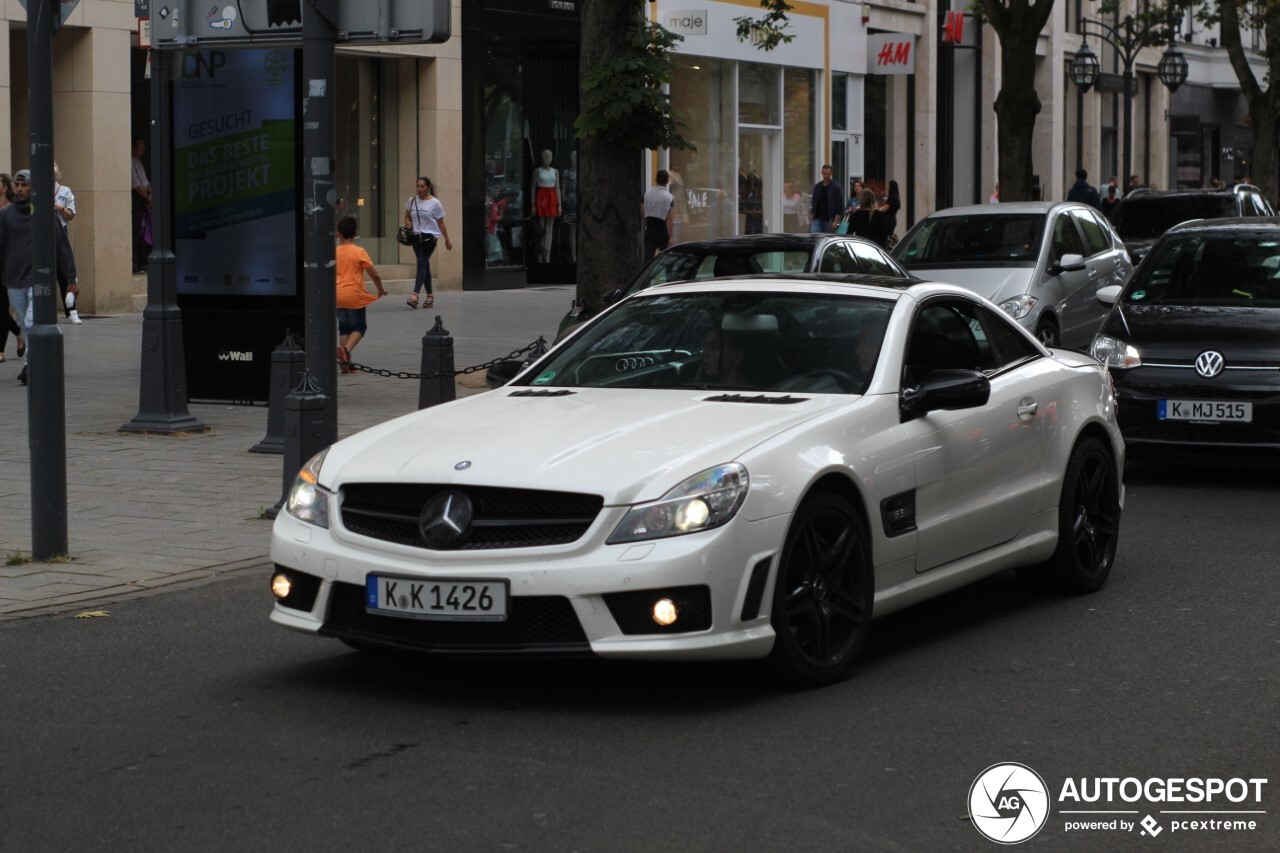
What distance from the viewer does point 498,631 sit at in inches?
244

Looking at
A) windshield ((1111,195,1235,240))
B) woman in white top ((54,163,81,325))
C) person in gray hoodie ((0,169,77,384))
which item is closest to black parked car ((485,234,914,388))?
person in gray hoodie ((0,169,77,384))

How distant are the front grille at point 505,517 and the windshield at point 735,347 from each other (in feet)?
4.25

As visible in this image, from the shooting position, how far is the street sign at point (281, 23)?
11.0 m

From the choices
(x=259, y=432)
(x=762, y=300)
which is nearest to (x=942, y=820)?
(x=762, y=300)

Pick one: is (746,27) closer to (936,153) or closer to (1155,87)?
(936,153)

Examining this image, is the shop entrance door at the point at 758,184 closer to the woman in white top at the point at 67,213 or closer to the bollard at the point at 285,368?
the woman in white top at the point at 67,213

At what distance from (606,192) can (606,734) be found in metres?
11.8

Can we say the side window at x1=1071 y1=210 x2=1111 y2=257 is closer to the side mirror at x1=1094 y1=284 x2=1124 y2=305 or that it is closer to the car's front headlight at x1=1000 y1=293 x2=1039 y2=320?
the car's front headlight at x1=1000 y1=293 x2=1039 y2=320

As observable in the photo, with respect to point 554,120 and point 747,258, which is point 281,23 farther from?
point 554,120

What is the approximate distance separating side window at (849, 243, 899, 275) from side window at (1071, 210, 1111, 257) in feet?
13.7

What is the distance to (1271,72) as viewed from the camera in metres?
42.0

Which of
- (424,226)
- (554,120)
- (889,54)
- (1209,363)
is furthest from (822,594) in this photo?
(889,54)

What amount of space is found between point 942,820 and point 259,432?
9.90 m

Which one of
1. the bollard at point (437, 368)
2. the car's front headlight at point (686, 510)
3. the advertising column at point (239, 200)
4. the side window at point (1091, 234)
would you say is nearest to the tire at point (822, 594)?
the car's front headlight at point (686, 510)
